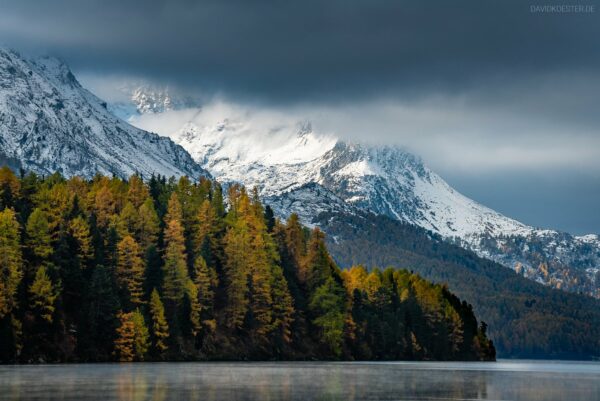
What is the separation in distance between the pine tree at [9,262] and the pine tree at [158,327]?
83.3ft

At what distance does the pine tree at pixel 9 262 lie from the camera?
142 m

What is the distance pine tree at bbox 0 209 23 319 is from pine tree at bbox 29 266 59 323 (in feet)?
8.21

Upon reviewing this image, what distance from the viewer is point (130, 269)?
563 feet

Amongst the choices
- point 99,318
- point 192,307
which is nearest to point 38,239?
point 99,318

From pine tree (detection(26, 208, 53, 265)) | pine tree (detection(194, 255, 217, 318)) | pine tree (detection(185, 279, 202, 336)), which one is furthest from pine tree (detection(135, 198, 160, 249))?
pine tree (detection(26, 208, 53, 265))

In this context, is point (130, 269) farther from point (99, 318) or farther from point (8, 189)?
point (8, 189)

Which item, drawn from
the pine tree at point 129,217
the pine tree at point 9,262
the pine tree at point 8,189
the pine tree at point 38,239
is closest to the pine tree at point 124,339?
the pine tree at point 38,239

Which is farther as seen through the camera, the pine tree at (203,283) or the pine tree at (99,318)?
the pine tree at (203,283)

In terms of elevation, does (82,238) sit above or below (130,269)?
above

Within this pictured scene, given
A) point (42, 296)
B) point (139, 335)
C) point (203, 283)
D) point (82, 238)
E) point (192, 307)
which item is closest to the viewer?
point (42, 296)

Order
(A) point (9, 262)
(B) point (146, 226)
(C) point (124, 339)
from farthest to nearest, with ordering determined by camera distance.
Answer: (B) point (146, 226), (C) point (124, 339), (A) point (9, 262)

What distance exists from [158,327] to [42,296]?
80.1ft

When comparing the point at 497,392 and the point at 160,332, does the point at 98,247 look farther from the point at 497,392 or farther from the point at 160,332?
the point at 497,392

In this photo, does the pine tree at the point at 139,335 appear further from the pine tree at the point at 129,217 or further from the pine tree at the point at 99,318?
the pine tree at the point at 129,217
